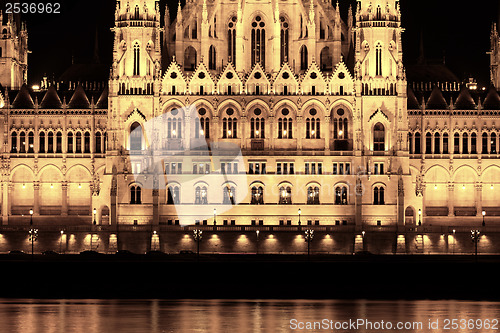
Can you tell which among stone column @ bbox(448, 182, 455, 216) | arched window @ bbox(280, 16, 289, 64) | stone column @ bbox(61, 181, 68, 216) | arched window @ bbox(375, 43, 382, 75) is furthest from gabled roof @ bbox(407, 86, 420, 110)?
stone column @ bbox(61, 181, 68, 216)

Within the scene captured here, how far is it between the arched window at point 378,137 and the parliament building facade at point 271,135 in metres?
0.10

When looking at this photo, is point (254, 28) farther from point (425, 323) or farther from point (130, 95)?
point (425, 323)

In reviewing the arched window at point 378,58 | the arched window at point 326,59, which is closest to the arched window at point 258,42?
the arched window at point 326,59

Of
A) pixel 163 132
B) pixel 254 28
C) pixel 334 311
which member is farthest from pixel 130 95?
pixel 334 311

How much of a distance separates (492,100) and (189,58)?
3304cm

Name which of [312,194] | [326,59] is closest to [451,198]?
[312,194]

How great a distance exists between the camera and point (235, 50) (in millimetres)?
147250

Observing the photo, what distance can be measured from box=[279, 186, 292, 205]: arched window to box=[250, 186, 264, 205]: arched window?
6.46 feet

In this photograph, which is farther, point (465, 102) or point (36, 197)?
point (465, 102)

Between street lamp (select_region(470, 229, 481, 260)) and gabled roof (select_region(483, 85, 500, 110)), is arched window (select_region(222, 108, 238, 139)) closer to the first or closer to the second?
street lamp (select_region(470, 229, 481, 260))

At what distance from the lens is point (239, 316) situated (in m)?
82.4

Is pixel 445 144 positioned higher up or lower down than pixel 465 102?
lower down
